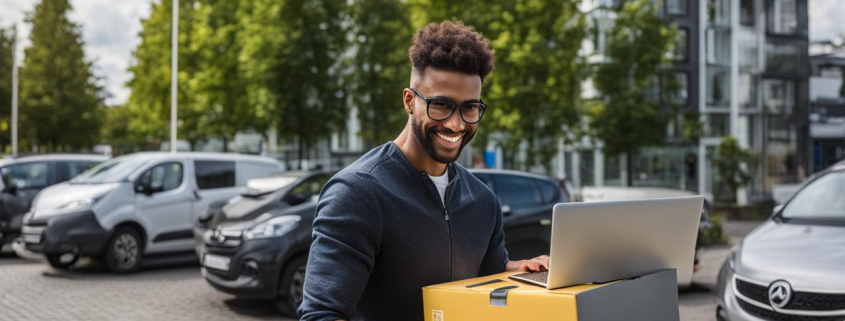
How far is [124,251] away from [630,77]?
19949 millimetres

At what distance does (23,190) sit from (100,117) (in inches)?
1341

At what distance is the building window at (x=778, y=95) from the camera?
1753 inches

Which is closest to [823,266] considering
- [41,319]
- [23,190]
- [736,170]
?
[41,319]

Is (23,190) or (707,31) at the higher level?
(707,31)

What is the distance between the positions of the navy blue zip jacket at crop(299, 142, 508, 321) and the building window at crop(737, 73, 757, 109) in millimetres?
44538

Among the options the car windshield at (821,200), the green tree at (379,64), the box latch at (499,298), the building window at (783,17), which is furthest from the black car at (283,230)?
the building window at (783,17)

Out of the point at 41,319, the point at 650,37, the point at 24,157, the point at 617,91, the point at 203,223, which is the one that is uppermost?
the point at 650,37

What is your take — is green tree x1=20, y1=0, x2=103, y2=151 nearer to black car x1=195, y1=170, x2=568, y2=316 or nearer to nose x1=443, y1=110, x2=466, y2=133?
black car x1=195, y1=170, x2=568, y2=316

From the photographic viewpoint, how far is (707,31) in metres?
42.9

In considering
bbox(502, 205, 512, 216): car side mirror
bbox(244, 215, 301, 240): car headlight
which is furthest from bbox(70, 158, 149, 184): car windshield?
bbox(502, 205, 512, 216): car side mirror

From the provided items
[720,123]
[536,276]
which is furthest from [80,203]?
[720,123]

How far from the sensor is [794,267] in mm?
5684

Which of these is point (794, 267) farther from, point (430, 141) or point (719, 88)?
point (719, 88)

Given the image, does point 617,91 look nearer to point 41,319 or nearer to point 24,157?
point 24,157
